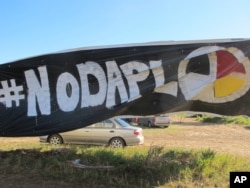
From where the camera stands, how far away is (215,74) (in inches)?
309

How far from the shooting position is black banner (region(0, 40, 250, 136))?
783 cm

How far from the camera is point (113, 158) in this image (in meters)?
8.81

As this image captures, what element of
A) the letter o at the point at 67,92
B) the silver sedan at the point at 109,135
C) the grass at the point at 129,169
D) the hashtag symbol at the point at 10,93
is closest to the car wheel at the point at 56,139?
the silver sedan at the point at 109,135

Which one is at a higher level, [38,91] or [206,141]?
[38,91]

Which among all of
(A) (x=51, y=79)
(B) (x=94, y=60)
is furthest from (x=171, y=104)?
(A) (x=51, y=79)

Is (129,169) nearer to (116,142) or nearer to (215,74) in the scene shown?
(215,74)

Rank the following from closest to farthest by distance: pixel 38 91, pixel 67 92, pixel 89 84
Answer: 1. pixel 89 84
2. pixel 67 92
3. pixel 38 91

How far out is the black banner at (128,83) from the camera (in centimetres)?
783

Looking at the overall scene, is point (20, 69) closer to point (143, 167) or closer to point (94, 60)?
point (94, 60)

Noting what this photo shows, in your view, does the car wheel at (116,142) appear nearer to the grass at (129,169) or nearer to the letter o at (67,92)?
the grass at (129,169)

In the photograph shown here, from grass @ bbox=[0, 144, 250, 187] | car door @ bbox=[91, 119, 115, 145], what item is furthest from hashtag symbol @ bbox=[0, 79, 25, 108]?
car door @ bbox=[91, 119, 115, 145]

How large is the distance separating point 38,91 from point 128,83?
2185mm

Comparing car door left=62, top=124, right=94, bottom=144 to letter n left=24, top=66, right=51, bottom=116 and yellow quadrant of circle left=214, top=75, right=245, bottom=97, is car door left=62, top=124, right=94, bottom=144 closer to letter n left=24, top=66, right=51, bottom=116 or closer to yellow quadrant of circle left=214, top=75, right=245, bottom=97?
letter n left=24, top=66, right=51, bottom=116

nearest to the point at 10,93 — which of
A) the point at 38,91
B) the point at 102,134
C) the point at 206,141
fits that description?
the point at 38,91
